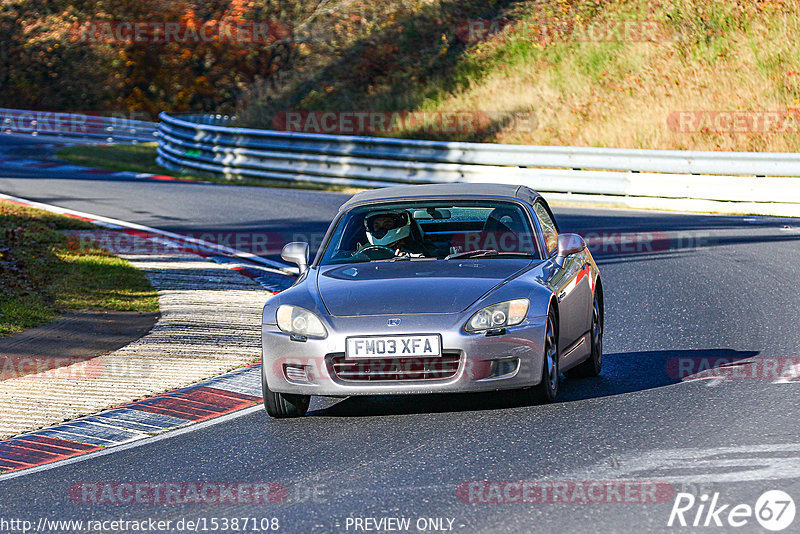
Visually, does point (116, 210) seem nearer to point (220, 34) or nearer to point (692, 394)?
point (692, 394)

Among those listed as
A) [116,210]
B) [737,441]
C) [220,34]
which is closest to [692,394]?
[737,441]

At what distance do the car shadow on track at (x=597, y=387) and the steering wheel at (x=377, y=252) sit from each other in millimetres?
966

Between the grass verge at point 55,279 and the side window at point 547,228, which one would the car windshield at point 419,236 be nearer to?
the side window at point 547,228

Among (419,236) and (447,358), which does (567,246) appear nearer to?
(419,236)

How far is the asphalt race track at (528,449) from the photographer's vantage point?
571 cm

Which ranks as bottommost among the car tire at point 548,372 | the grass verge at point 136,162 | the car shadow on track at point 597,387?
the grass verge at point 136,162

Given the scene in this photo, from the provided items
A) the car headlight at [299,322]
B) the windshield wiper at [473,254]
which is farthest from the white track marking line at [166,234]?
the car headlight at [299,322]

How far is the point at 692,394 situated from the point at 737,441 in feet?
4.38

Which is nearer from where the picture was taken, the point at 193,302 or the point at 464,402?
the point at 464,402

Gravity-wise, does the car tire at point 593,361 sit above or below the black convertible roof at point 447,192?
below

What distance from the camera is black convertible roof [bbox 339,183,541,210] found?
894 centimetres

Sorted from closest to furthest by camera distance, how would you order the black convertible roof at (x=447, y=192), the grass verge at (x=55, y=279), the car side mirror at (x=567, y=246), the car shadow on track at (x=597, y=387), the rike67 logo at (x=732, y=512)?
the rike67 logo at (x=732, y=512)
the car shadow on track at (x=597, y=387)
the car side mirror at (x=567, y=246)
the black convertible roof at (x=447, y=192)
the grass verge at (x=55, y=279)

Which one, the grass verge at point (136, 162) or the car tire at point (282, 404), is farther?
the grass verge at point (136, 162)

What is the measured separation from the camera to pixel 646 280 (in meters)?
14.0
